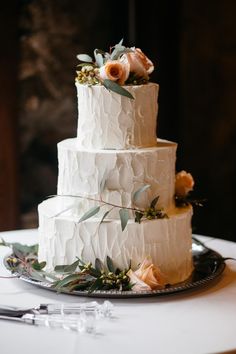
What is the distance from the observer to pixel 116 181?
2625 millimetres

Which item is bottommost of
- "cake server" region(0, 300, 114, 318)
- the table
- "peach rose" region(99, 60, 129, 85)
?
the table

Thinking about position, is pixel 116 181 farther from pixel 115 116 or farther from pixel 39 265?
pixel 39 265

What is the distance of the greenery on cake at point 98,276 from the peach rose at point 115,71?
0.57 metres

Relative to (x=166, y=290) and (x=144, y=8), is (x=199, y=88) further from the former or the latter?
(x=166, y=290)

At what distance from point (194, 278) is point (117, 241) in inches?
12.3

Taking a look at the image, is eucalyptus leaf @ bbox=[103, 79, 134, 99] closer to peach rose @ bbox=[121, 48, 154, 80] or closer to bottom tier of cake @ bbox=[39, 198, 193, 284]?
peach rose @ bbox=[121, 48, 154, 80]

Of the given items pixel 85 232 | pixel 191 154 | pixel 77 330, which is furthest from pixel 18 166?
→ pixel 77 330

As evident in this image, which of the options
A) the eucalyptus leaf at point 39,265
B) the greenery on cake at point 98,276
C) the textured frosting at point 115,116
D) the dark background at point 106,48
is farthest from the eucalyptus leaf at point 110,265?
the dark background at point 106,48

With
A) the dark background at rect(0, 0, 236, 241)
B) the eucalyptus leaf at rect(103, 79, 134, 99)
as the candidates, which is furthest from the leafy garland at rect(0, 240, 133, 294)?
the dark background at rect(0, 0, 236, 241)

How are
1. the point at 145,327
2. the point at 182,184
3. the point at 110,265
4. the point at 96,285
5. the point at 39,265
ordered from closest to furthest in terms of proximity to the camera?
the point at 145,327
the point at 96,285
the point at 110,265
the point at 39,265
the point at 182,184

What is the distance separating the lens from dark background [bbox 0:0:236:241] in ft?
15.4

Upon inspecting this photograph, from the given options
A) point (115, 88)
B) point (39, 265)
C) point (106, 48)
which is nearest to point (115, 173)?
point (115, 88)

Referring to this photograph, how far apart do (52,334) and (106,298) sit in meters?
0.32

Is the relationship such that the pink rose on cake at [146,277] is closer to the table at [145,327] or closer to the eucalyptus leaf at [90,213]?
the table at [145,327]
